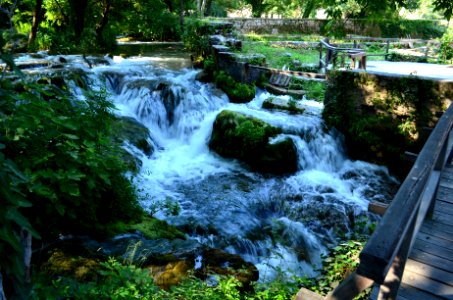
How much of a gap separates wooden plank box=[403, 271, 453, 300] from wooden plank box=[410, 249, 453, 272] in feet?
0.89

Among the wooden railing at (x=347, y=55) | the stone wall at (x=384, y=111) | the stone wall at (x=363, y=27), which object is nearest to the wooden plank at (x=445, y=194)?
the stone wall at (x=384, y=111)

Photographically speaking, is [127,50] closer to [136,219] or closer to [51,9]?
[51,9]

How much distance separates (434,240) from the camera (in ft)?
14.0

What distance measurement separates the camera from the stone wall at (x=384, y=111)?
10195 millimetres

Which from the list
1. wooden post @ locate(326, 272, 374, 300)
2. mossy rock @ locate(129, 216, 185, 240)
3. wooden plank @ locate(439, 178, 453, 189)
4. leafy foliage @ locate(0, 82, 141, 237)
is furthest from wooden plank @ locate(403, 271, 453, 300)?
mossy rock @ locate(129, 216, 185, 240)

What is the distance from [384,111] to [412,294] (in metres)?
8.40

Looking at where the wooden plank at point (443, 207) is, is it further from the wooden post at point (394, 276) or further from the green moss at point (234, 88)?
the green moss at point (234, 88)

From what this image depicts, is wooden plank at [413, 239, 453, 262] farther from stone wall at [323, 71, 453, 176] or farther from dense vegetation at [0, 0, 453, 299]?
stone wall at [323, 71, 453, 176]

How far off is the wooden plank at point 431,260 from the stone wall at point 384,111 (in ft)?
23.4

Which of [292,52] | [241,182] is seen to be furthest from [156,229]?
[292,52]

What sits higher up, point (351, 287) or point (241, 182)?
point (351, 287)

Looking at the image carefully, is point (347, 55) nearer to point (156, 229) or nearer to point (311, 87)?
point (311, 87)

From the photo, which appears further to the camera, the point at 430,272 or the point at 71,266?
the point at 71,266

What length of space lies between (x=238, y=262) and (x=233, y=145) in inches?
211
